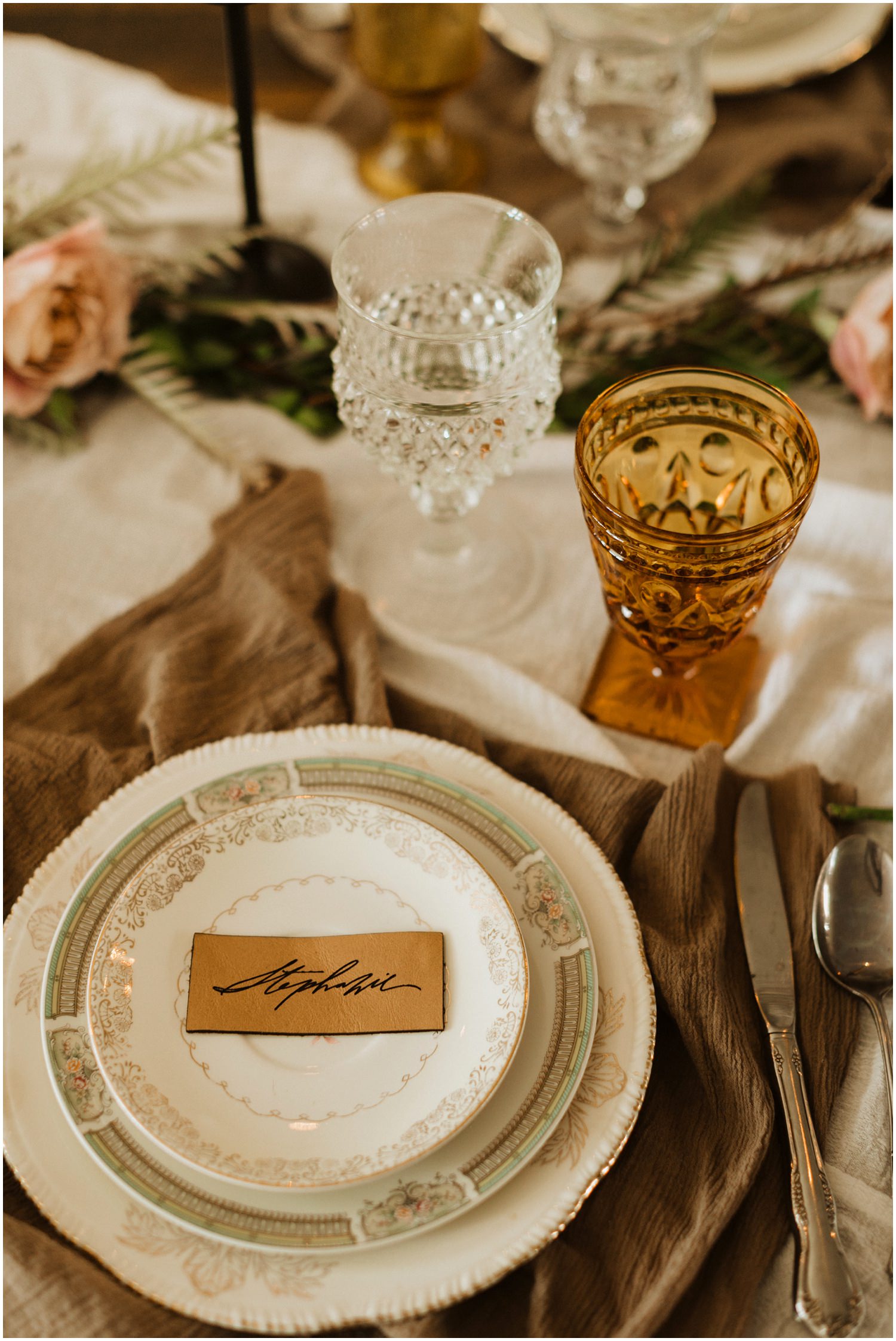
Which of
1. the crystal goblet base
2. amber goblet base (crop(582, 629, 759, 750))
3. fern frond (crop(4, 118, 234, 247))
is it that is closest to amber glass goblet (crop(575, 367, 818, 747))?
amber goblet base (crop(582, 629, 759, 750))

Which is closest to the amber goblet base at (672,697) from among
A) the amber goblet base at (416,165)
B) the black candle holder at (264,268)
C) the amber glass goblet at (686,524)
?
the amber glass goblet at (686,524)

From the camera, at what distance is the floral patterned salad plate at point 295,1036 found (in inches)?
19.4

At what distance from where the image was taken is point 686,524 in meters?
0.70

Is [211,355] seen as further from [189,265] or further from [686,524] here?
[686,524]

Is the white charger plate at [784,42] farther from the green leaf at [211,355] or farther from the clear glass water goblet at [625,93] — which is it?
the green leaf at [211,355]

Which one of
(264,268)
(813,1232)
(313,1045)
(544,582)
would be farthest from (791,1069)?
(264,268)

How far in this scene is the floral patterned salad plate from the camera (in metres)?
0.49

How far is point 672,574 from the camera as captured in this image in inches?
24.0

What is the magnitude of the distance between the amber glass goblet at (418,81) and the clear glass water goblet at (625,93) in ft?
0.26

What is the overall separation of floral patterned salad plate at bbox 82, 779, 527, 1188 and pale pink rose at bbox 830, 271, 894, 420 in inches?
20.2

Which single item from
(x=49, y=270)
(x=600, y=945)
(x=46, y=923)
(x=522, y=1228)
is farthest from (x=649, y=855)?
(x=49, y=270)

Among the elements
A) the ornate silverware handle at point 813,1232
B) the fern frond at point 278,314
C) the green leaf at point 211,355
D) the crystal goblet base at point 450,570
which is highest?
the fern frond at point 278,314

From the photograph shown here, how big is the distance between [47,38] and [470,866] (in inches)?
42.9

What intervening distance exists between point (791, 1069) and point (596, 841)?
154 millimetres
